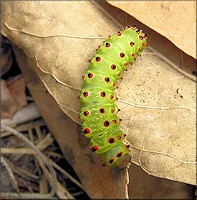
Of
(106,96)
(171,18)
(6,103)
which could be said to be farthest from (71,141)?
(171,18)

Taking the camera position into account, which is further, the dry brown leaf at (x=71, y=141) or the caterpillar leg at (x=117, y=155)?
the dry brown leaf at (x=71, y=141)

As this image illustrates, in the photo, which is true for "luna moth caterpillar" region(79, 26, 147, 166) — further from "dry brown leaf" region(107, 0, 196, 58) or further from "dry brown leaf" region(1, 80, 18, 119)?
"dry brown leaf" region(1, 80, 18, 119)

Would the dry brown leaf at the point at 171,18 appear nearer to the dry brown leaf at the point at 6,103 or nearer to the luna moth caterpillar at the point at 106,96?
the luna moth caterpillar at the point at 106,96

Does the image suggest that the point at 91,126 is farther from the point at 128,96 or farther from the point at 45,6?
the point at 45,6

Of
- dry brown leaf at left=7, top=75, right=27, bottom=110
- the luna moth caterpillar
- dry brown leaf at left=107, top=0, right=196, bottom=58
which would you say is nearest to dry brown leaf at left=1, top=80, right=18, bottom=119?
dry brown leaf at left=7, top=75, right=27, bottom=110

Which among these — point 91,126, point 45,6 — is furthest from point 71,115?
point 45,6

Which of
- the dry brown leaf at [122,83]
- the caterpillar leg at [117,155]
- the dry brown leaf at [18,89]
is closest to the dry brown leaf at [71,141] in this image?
the dry brown leaf at [18,89]
